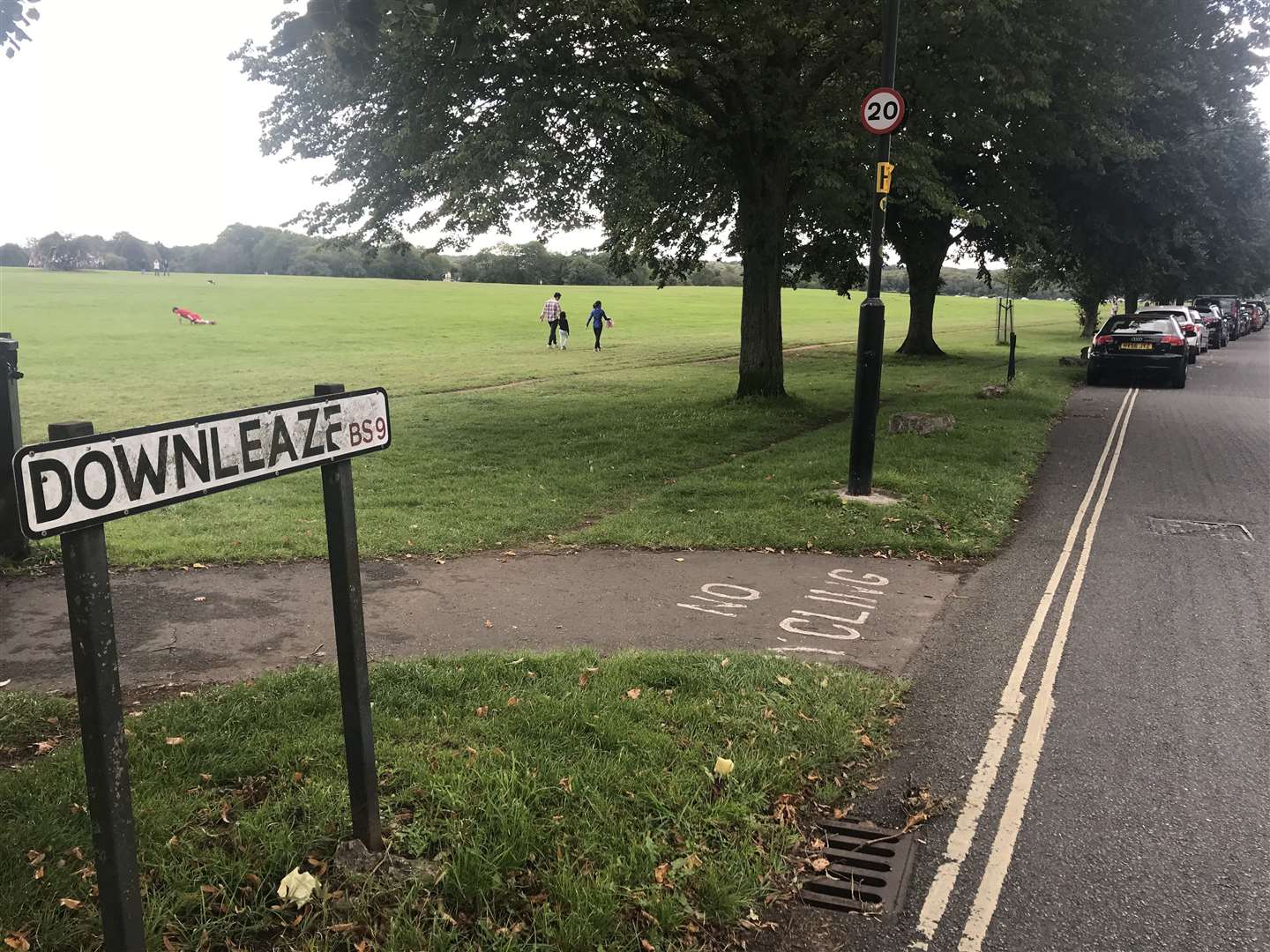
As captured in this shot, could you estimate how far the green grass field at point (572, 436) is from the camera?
825cm

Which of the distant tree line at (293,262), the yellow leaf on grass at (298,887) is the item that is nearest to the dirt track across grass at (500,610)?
the yellow leaf on grass at (298,887)

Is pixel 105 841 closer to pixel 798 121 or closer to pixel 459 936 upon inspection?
pixel 459 936

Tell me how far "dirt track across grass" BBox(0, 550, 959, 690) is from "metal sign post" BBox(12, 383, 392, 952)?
280 cm

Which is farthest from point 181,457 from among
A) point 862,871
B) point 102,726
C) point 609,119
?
point 609,119

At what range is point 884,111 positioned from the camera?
8.27 m

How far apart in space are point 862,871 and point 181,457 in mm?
2772

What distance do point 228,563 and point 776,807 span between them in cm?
522

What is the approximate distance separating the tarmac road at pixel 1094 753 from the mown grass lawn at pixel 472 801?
0.43m

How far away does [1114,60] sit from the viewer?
15367 mm

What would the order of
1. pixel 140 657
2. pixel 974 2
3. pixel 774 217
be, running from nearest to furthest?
1. pixel 140 657
2. pixel 974 2
3. pixel 774 217

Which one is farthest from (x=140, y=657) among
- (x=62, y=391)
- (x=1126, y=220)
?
(x=1126, y=220)

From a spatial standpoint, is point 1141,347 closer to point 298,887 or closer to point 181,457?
point 298,887

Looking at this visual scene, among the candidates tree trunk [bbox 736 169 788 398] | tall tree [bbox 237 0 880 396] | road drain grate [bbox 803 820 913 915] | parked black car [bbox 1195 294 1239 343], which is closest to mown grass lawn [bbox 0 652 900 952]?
road drain grate [bbox 803 820 913 915]

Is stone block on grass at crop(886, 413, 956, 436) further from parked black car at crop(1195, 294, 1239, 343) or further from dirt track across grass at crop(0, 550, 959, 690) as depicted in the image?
parked black car at crop(1195, 294, 1239, 343)
